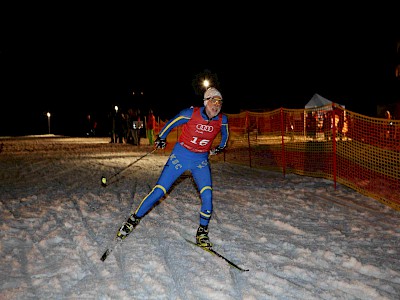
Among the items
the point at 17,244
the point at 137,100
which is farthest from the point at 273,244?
the point at 137,100

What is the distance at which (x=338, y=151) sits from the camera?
14.0 m

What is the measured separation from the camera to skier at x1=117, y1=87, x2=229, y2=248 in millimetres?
4816

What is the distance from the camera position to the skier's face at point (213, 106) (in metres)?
4.78

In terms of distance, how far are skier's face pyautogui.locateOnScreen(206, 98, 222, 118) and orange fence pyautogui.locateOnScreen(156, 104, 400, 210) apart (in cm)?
429

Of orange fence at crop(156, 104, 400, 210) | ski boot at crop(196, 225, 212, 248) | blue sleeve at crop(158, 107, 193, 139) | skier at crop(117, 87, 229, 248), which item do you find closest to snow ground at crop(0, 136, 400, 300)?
ski boot at crop(196, 225, 212, 248)

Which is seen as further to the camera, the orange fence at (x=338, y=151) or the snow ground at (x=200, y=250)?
the orange fence at (x=338, y=151)

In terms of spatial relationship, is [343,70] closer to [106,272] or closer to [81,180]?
[81,180]

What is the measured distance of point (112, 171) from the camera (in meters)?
12.3

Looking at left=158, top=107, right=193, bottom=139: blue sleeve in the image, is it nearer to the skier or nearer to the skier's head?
the skier

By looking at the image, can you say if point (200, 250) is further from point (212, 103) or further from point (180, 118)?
point (212, 103)

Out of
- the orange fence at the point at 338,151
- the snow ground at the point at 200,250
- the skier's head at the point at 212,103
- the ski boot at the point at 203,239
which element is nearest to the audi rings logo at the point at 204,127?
the skier's head at the point at 212,103

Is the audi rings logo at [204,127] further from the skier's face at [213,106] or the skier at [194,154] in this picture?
the skier's face at [213,106]

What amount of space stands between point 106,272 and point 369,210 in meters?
4.89

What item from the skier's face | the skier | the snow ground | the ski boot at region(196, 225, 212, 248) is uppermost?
the skier's face
